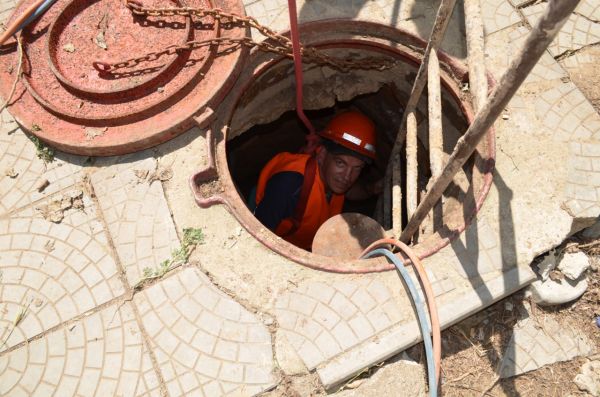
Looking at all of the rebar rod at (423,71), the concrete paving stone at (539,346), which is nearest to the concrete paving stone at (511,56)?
the rebar rod at (423,71)

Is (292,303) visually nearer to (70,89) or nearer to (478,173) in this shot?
(478,173)

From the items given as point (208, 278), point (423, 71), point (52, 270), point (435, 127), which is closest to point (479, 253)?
point (435, 127)

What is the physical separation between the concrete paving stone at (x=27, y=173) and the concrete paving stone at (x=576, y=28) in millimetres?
4531

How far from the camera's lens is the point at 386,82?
5.01 meters

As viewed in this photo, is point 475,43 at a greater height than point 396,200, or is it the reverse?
point 475,43

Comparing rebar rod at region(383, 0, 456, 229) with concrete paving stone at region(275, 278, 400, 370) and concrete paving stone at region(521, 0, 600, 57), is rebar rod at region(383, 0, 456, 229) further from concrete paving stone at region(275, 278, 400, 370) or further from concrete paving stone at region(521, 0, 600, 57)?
concrete paving stone at region(275, 278, 400, 370)

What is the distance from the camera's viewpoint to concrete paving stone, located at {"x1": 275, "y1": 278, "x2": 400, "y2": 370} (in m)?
3.38

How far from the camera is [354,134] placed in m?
5.12

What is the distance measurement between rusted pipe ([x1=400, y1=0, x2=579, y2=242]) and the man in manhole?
81.6 inches

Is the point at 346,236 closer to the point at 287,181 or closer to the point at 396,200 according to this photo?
the point at 396,200

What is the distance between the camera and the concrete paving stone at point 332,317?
11.1ft

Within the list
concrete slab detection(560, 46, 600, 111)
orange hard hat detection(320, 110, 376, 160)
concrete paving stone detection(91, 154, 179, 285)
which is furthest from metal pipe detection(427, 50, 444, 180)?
concrete paving stone detection(91, 154, 179, 285)

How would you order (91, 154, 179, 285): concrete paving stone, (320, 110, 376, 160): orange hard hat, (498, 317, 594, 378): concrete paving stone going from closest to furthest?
(498, 317, 594, 378): concrete paving stone < (91, 154, 179, 285): concrete paving stone < (320, 110, 376, 160): orange hard hat

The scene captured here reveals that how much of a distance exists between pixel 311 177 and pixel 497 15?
2.47 meters
